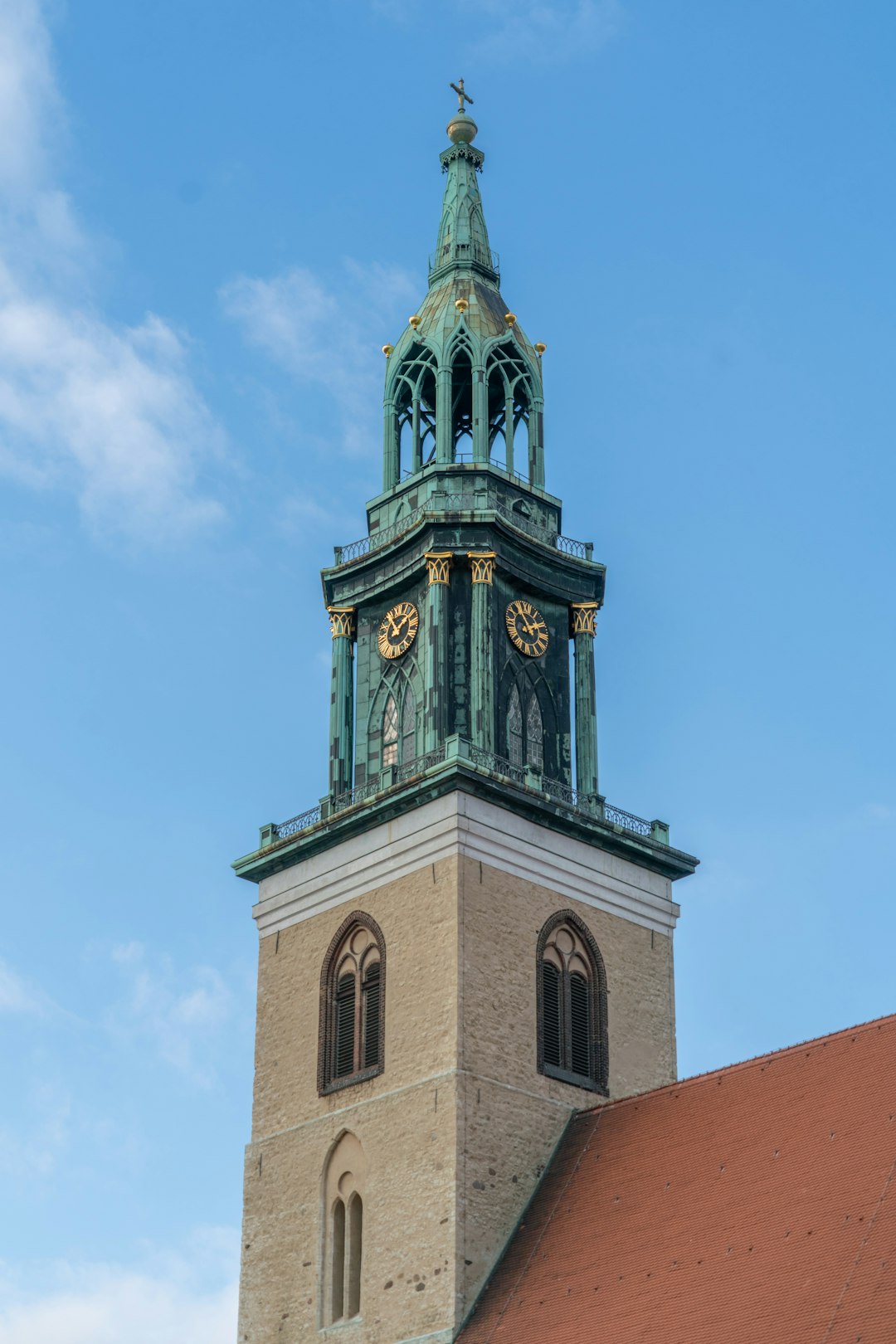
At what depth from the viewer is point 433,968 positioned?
1503 inches

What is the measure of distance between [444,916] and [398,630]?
709cm

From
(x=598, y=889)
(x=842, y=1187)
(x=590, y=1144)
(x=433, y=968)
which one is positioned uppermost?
(x=598, y=889)

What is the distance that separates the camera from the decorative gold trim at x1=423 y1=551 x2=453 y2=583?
42312 millimetres

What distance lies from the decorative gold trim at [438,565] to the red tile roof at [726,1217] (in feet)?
34.6

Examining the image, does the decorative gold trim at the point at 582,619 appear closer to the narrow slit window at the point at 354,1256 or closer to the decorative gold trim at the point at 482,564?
the decorative gold trim at the point at 482,564

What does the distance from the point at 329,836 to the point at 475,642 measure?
15.1 feet

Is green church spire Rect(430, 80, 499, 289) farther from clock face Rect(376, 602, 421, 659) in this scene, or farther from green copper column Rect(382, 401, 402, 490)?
clock face Rect(376, 602, 421, 659)

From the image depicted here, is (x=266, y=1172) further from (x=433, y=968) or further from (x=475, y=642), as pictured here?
(x=475, y=642)

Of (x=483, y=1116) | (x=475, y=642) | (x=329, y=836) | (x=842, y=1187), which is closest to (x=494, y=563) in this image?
(x=475, y=642)

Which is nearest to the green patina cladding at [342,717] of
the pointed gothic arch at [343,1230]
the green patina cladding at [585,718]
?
the green patina cladding at [585,718]

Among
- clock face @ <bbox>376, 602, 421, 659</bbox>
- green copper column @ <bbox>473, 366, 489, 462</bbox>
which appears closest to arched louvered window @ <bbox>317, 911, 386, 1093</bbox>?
clock face @ <bbox>376, 602, 421, 659</bbox>

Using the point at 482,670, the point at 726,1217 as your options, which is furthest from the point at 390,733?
the point at 726,1217

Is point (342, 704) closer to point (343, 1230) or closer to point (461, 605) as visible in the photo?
point (461, 605)

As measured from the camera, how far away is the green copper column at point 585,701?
1678 inches
